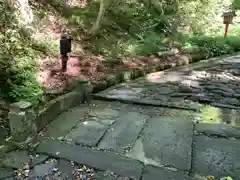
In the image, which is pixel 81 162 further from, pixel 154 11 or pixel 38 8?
pixel 154 11

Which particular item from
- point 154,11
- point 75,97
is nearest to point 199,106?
point 75,97

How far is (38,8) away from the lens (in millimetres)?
8703

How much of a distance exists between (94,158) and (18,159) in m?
0.95

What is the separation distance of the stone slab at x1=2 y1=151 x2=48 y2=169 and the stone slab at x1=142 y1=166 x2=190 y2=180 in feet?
4.26

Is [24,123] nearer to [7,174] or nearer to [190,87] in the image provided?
[7,174]

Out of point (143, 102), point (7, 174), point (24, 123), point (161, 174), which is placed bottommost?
point (7, 174)

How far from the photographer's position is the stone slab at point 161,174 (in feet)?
10.4

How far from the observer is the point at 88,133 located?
4.14 meters

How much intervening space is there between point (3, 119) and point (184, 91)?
3922 millimetres

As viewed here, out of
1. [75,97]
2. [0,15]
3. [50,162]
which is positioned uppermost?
[0,15]

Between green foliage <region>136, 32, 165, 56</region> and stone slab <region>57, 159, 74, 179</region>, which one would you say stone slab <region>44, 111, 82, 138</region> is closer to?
stone slab <region>57, 159, 74, 179</region>

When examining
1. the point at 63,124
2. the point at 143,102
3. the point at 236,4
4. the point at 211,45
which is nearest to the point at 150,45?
the point at 211,45

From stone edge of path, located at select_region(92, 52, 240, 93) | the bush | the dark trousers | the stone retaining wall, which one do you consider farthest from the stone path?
the bush

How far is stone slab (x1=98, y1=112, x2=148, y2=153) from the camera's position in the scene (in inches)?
151
